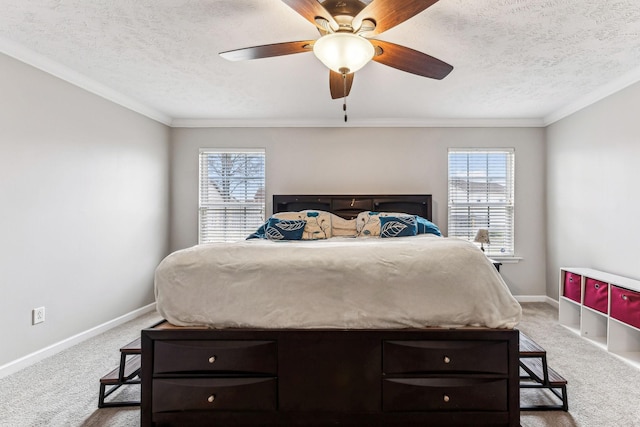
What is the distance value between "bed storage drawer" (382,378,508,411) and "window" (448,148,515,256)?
3066 millimetres

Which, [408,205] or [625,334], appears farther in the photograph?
[408,205]

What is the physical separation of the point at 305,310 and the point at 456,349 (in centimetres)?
83

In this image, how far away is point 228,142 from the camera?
15.3 feet

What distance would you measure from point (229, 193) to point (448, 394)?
3.80 m

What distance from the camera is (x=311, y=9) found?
1612 millimetres

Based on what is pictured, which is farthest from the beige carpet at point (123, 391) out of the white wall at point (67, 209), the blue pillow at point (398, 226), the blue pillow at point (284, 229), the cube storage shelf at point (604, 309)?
the blue pillow at point (284, 229)

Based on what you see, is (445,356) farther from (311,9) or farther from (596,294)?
(596,294)

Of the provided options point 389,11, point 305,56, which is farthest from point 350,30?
point 305,56

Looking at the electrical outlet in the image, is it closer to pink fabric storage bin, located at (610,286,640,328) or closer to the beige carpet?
the beige carpet

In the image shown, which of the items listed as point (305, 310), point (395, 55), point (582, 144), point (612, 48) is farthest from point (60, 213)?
point (582, 144)

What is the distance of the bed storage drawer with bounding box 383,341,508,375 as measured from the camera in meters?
1.72

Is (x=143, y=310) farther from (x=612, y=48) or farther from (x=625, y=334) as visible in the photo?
(x=612, y=48)

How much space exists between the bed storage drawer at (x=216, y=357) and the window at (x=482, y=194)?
3.57 metres

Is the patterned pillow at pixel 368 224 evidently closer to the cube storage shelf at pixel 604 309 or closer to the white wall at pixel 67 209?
the cube storage shelf at pixel 604 309
